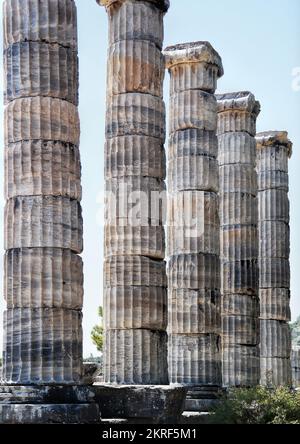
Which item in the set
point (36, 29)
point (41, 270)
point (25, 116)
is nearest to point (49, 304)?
point (41, 270)

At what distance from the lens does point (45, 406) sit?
21766 millimetres

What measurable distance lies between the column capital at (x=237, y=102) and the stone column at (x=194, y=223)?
349 centimetres

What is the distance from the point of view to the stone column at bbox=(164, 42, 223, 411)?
30.6m

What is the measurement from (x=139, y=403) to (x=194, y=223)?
731 centimetres

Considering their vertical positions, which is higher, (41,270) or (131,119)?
(131,119)

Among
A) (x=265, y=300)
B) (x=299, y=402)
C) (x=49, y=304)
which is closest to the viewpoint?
(x=49, y=304)

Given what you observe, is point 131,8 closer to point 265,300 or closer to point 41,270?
point 41,270

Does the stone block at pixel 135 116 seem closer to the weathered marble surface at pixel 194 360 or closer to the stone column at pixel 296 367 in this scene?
the weathered marble surface at pixel 194 360

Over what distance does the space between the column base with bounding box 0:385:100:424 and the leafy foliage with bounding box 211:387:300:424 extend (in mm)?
6029

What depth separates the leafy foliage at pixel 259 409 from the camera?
90.5 ft

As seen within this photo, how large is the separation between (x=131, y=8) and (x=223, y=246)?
10.3m

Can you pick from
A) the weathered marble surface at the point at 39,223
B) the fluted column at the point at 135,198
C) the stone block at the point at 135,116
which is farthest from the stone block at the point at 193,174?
the weathered marble surface at the point at 39,223

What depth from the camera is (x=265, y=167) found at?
4047 cm

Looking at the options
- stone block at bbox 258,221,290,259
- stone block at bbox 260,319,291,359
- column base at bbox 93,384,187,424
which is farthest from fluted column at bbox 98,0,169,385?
stone block at bbox 260,319,291,359
